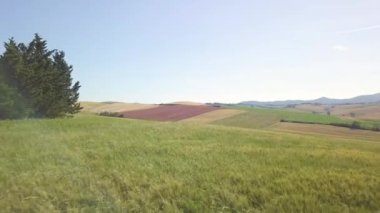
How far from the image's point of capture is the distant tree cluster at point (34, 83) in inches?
1743

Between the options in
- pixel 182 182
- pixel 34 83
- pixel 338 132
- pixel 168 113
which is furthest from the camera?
pixel 168 113

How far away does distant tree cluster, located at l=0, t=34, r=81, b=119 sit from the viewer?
145ft

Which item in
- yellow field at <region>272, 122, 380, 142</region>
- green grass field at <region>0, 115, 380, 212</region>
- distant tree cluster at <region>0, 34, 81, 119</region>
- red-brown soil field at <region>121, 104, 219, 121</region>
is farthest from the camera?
red-brown soil field at <region>121, 104, 219, 121</region>

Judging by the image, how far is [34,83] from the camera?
4897cm

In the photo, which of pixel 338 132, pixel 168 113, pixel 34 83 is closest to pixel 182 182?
pixel 34 83

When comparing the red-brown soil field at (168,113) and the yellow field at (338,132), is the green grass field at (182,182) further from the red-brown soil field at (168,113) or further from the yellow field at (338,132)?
the red-brown soil field at (168,113)

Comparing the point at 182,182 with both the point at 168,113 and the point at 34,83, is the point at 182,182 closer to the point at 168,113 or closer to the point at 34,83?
the point at 34,83

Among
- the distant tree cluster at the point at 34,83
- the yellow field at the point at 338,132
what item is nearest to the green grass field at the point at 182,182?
the distant tree cluster at the point at 34,83

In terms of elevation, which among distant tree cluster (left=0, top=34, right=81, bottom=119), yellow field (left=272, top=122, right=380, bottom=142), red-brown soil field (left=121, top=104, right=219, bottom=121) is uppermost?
distant tree cluster (left=0, top=34, right=81, bottom=119)

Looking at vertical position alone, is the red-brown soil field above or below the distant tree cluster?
below

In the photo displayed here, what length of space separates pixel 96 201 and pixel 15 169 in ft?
14.0

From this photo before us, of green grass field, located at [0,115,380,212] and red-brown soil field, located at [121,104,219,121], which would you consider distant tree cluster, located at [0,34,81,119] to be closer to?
red-brown soil field, located at [121,104,219,121]

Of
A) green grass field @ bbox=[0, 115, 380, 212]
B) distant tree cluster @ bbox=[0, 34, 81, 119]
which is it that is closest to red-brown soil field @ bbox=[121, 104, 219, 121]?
distant tree cluster @ bbox=[0, 34, 81, 119]

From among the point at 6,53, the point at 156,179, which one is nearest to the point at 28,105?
the point at 6,53
